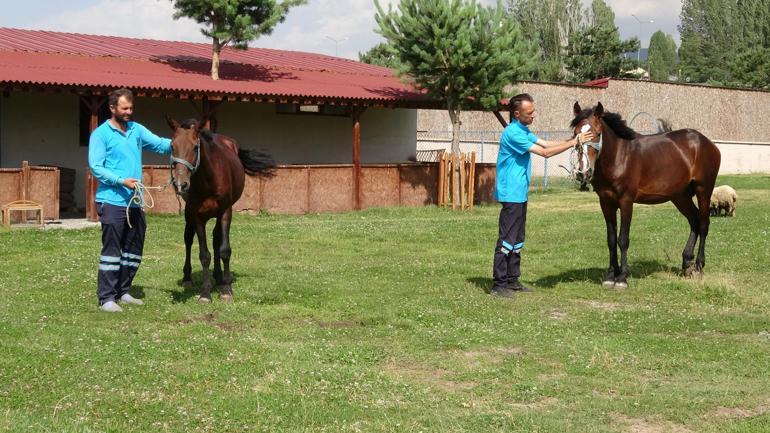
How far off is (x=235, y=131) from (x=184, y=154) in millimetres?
17320

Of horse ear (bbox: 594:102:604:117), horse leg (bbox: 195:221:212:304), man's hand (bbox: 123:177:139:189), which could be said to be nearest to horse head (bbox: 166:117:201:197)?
man's hand (bbox: 123:177:139:189)

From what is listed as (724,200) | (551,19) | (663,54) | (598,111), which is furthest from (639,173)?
(663,54)

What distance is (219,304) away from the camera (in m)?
9.85

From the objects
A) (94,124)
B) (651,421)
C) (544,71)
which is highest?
(544,71)

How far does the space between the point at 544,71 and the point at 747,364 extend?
68277 millimetres

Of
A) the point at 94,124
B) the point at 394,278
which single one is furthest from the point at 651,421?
the point at 94,124

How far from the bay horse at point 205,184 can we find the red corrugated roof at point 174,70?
10.8 metres

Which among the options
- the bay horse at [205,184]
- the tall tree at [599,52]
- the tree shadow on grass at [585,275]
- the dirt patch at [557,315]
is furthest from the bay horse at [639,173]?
the tall tree at [599,52]

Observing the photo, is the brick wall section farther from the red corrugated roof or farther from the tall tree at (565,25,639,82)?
the tall tree at (565,25,639,82)

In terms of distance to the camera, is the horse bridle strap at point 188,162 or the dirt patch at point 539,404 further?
the horse bridle strap at point 188,162

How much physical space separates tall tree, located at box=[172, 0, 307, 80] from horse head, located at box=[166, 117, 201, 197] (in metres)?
14.4

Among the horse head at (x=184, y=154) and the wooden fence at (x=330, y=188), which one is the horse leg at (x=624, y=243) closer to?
the horse head at (x=184, y=154)

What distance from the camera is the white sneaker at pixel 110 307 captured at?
30.6ft

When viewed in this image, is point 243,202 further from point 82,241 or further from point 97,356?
point 97,356
